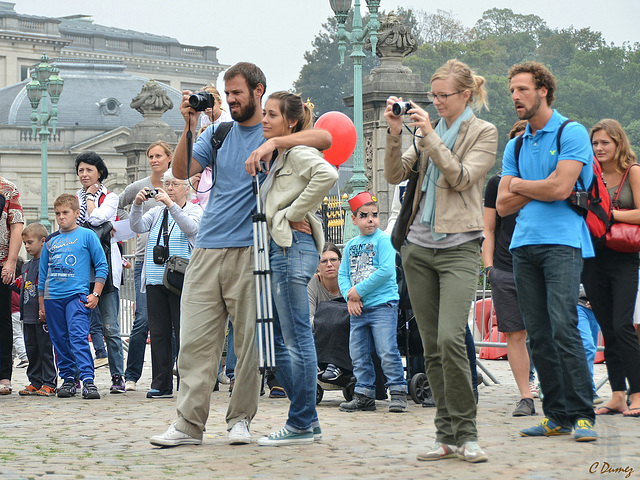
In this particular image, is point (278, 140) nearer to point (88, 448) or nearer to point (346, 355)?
point (88, 448)

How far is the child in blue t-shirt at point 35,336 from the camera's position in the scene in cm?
1001

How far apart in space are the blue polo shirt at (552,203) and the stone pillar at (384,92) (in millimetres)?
14011

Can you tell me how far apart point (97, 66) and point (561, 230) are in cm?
7110

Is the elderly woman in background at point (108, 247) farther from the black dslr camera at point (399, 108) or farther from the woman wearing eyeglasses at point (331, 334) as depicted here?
the black dslr camera at point (399, 108)

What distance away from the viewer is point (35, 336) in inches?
404

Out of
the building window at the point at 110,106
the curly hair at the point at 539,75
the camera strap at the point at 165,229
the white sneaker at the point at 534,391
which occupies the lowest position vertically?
the white sneaker at the point at 534,391

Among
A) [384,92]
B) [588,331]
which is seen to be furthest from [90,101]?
[588,331]

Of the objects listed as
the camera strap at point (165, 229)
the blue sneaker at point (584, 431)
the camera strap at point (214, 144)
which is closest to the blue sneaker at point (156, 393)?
the camera strap at point (165, 229)

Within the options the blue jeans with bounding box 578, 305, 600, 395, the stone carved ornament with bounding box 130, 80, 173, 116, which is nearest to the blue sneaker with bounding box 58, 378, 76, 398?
the blue jeans with bounding box 578, 305, 600, 395

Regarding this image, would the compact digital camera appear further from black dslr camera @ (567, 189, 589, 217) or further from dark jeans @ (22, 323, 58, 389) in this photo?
black dslr camera @ (567, 189, 589, 217)

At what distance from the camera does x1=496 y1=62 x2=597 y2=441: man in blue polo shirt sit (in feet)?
20.6

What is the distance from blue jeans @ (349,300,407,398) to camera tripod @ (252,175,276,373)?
244 centimetres

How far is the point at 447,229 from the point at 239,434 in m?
1.72

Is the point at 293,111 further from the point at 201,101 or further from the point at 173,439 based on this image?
the point at 173,439
